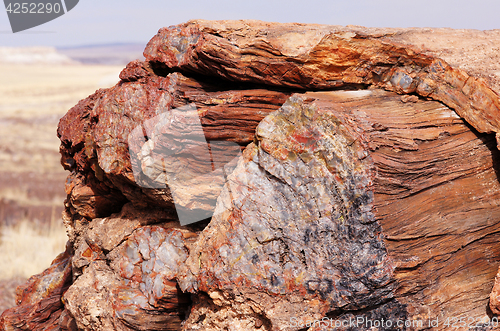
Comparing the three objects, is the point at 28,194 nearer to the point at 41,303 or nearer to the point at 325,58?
the point at 41,303

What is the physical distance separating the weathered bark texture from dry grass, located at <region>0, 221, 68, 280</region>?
722 cm

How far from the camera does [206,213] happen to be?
15.5ft

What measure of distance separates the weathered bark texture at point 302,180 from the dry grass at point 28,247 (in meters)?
7.22

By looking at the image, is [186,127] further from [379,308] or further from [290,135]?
[379,308]

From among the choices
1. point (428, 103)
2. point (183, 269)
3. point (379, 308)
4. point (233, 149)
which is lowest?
point (379, 308)

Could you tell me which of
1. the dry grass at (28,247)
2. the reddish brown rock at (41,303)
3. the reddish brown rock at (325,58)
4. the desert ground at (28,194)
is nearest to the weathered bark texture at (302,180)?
the reddish brown rock at (325,58)

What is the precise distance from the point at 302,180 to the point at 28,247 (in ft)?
36.6

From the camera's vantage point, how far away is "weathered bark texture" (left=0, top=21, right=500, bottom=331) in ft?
12.3

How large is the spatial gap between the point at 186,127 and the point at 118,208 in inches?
86.3

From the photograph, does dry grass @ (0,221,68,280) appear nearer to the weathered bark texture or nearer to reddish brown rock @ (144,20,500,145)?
the weathered bark texture

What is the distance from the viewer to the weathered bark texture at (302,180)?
376cm

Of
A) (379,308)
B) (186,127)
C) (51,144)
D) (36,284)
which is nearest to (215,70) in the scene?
(186,127)

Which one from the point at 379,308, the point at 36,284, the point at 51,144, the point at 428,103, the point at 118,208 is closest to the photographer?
the point at 379,308

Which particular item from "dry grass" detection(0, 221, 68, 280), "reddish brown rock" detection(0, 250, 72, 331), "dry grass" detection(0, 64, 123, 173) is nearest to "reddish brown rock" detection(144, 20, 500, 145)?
"reddish brown rock" detection(0, 250, 72, 331)
